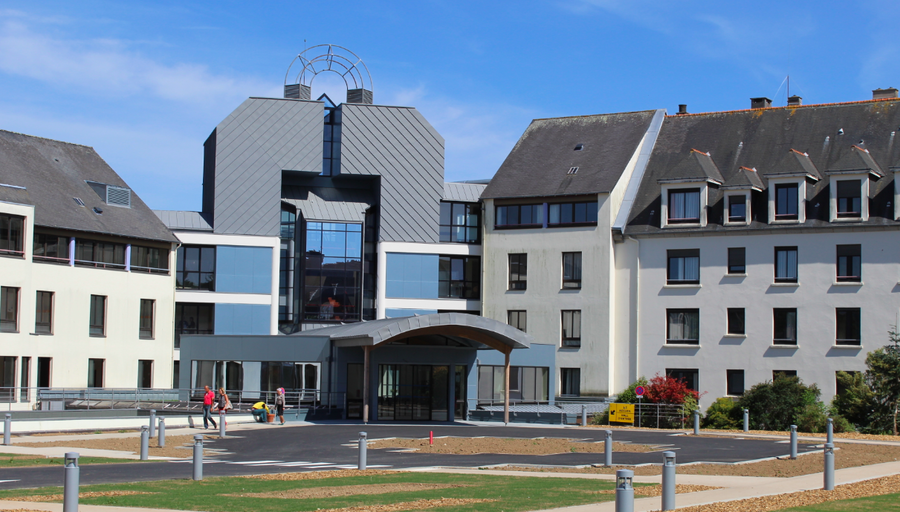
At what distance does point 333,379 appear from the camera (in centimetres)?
4241

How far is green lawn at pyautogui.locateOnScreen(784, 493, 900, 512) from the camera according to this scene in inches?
565

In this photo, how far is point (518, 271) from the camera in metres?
52.6

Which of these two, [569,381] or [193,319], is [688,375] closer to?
[569,381]

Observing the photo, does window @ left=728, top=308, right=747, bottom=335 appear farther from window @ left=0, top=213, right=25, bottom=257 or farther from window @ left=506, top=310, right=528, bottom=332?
window @ left=0, top=213, right=25, bottom=257

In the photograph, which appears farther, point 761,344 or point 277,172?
point 277,172

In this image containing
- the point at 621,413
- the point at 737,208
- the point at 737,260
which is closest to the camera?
the point at 621,413

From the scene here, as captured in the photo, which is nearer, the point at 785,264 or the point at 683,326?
the point at 785,264

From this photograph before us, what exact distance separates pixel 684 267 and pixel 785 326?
5.24m

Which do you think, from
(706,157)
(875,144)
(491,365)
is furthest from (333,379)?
A: (875,144)

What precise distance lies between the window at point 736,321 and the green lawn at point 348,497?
30.3 meters

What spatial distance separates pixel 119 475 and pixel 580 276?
33.4m

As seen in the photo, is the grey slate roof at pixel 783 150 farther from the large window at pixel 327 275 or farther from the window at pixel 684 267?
the large window at pixel 327 275

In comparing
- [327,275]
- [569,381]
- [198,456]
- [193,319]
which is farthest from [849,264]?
[198,456]

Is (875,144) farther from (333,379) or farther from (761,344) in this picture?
(333,379)
